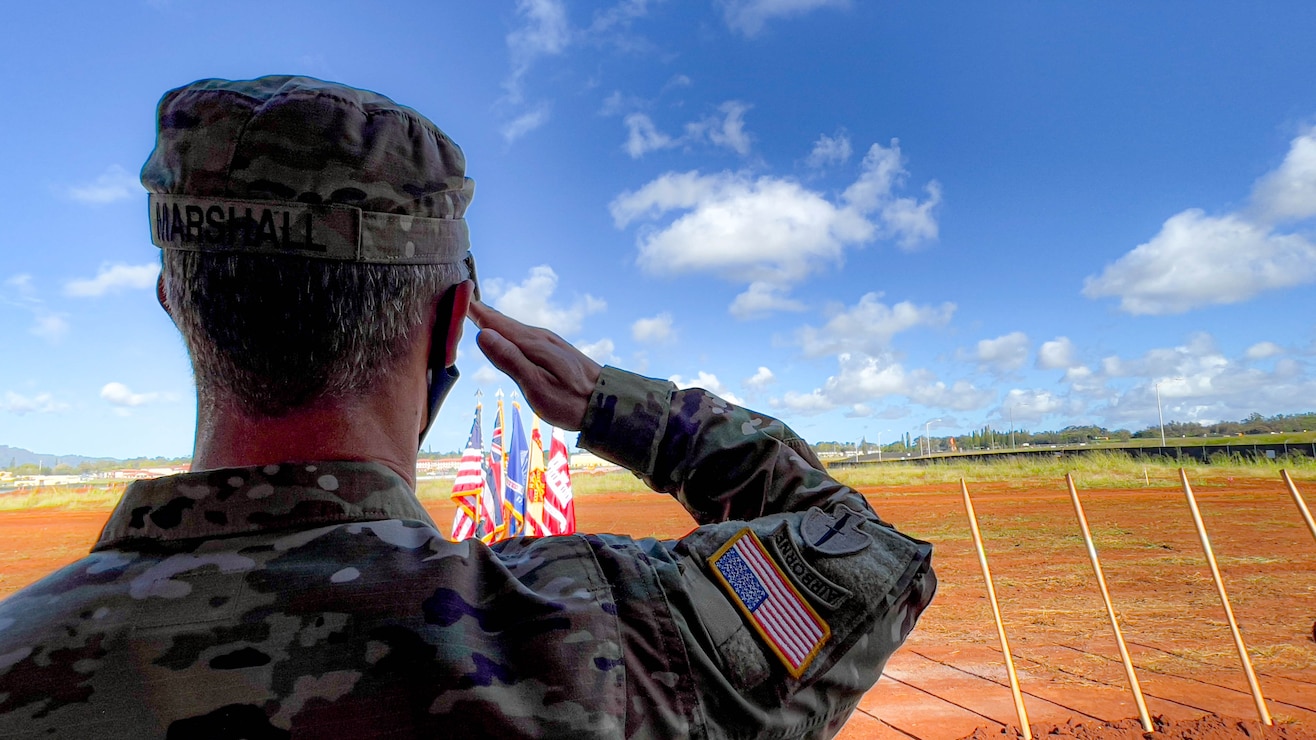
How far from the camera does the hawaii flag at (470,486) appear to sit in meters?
10.7

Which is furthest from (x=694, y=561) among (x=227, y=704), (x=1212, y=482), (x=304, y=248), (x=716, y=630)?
(x=1212, y=482)

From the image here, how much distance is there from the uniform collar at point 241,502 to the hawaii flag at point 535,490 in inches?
402

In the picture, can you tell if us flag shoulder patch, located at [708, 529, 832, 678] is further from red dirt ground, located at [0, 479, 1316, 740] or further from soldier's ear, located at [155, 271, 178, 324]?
red dirt ground, located at [0, 479, 1316, 740]

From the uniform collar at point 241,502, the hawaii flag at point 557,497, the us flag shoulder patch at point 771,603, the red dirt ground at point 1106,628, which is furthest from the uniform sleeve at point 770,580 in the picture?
the hawaii flag at point 557,497

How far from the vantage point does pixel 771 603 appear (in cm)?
107

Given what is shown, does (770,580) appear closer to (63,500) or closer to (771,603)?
(771,603)

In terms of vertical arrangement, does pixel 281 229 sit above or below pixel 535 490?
above

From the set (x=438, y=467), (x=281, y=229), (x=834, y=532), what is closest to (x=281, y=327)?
(x=281, y=229)

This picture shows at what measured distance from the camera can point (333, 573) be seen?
0.93m

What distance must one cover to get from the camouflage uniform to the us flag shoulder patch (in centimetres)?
1

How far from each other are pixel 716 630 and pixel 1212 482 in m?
31.2

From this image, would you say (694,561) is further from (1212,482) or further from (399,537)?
(1212,482)

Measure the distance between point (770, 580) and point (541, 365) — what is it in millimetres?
589

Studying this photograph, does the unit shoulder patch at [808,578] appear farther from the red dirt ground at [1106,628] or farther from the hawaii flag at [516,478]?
the hawaii flag at [516,478]
